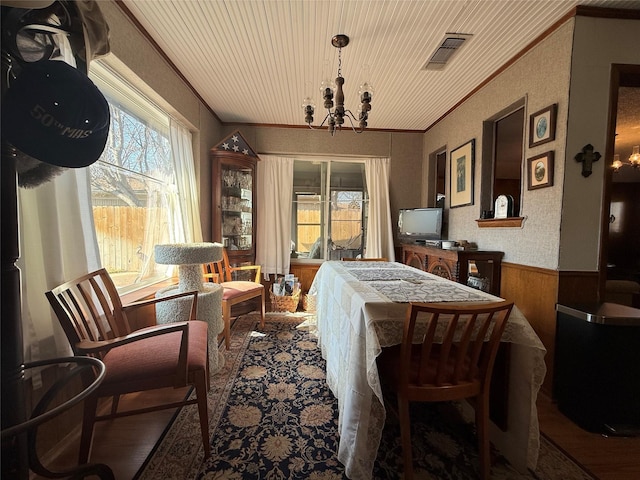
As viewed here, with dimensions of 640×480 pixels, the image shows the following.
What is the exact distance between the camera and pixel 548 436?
4.93ft

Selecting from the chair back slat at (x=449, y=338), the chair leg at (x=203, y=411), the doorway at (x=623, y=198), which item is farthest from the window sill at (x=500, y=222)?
the chair leg at (x=203, y=411)

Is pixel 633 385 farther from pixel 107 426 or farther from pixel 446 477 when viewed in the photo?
pixel 107 426

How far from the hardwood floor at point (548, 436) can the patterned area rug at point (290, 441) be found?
7cm

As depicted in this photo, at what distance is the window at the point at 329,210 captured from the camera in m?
4.10

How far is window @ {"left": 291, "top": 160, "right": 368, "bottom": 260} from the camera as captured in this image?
4.10 meters

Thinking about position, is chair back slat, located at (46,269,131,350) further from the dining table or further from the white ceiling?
the white ceiling

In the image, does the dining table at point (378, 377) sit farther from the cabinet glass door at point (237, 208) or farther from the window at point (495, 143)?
the cabinet glass door at point (237, 208)

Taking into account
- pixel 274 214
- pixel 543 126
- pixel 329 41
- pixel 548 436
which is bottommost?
pixel 548 436

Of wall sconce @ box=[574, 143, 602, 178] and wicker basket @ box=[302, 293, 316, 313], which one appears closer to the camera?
wall sconce @ box=[574, 143, 602, 178]

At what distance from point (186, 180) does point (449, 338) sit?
2.76 metres

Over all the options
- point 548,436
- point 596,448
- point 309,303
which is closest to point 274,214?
point 309,303

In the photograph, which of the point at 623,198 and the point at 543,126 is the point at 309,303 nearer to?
the point at 543,126

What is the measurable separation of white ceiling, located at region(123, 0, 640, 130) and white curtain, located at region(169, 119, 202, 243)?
0.56 metres

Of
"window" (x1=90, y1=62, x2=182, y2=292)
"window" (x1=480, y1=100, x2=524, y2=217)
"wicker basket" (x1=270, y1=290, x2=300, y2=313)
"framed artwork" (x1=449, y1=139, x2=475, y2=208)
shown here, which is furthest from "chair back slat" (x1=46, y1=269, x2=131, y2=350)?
"framed artwork" (x1=449, y1=139, x2=475, y2=208)
